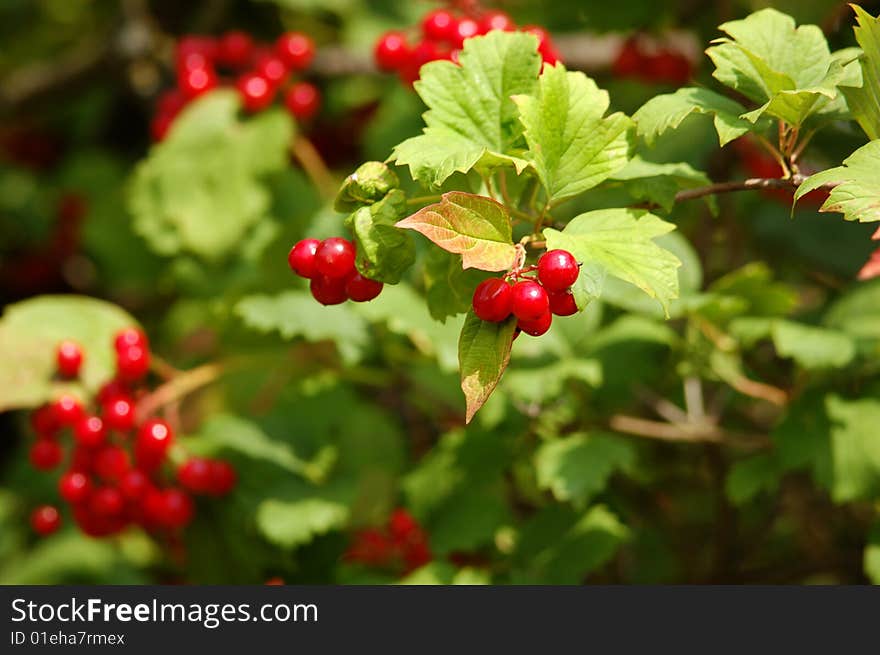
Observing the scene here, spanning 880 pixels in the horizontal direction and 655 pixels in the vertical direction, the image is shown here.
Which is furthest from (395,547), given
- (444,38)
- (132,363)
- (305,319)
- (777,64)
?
(777,64)

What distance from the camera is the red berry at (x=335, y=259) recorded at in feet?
3.09

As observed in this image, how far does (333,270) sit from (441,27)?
2.83ft

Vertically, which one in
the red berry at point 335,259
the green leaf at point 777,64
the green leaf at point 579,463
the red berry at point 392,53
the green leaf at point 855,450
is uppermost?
the green leaf at point 777,64

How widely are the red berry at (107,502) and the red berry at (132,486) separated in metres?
0.01

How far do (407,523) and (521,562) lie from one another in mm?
335

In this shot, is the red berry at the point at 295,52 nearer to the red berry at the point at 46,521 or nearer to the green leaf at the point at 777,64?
the red berry at the point at 46,521

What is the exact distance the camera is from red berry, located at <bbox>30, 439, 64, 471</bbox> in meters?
1.70

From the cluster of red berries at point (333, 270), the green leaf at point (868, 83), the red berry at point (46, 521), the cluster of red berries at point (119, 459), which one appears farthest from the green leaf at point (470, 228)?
the red berry at point (46, 521)

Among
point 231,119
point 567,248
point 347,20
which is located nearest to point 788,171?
point 567,248

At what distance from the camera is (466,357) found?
0.86 m

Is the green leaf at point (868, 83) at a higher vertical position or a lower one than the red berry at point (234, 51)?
higher

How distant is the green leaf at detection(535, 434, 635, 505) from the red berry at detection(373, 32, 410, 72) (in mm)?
798

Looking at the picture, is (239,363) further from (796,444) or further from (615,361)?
(796,444)

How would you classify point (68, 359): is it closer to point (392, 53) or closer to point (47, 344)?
point (47, 344)
